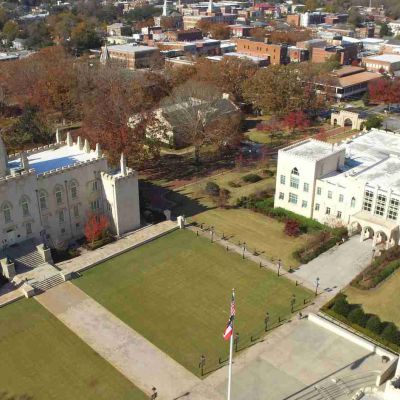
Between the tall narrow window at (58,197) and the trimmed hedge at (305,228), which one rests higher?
the tall narrow window at (58,197)

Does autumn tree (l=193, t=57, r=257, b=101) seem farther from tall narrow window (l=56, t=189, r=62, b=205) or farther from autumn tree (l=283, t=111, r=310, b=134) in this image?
tall narrow window (l=56, t=189, r=62, b=205)

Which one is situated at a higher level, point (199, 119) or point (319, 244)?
point (199, 119)

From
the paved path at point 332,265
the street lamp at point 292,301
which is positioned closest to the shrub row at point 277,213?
the paved path at point 332,265

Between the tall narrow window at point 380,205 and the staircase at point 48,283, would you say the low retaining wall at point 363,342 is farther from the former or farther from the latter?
the staircase at point 48,283

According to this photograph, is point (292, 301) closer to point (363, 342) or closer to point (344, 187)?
point (363, 342)

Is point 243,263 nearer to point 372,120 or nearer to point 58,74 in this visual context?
point 372,120

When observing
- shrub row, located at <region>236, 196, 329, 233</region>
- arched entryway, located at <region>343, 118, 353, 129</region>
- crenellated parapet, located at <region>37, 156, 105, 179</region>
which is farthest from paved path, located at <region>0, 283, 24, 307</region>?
arched entryway, located at <region>343, 118, 353, 129</region>

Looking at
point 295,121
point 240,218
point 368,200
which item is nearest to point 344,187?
point 368,200
